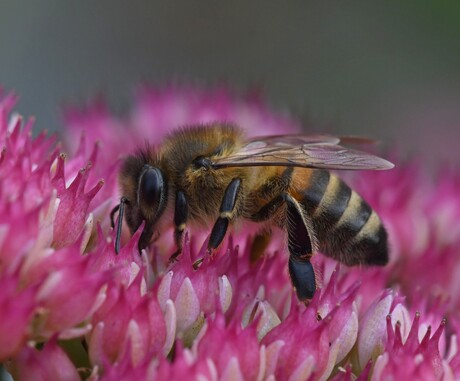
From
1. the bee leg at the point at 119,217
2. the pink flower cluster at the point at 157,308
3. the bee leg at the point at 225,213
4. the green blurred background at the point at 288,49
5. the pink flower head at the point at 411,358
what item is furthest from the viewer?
the green blurred background at the point at 288,49

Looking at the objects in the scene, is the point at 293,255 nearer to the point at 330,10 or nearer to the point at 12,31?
the point at 12,31

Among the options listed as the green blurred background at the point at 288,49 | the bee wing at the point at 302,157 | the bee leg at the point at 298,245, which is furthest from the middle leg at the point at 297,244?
the green blurred background at the point at 288,49

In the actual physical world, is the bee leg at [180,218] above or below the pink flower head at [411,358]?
above

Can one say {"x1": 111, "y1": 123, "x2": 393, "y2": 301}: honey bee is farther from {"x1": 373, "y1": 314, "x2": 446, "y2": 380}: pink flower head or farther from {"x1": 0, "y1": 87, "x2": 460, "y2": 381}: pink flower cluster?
{"x1": 373, "y1": 314, "x2": 446, "y2": 380}: pink flower head

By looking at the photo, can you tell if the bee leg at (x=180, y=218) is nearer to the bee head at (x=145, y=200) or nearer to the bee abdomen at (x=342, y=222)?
the bee head at (x=145, y=200)

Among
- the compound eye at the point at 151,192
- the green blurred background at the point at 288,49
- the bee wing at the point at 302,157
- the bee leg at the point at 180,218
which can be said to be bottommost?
the green blurred background at the point at 288,49

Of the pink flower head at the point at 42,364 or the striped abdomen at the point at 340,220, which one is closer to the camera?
the pink flower head at the point at 42,364

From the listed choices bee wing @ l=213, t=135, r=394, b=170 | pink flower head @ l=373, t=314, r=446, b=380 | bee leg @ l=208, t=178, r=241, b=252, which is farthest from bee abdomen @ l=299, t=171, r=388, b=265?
pink flower head @ l=373, t=314, r=446, b=380
